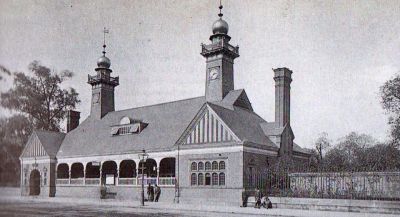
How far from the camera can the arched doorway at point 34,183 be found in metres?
49.6

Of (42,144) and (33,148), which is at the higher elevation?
(42,144)

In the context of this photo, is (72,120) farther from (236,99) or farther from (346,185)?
(346,185)

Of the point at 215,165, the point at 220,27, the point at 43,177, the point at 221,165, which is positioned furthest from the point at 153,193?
the point at 43,177

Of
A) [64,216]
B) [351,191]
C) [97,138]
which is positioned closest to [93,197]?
[97,138]

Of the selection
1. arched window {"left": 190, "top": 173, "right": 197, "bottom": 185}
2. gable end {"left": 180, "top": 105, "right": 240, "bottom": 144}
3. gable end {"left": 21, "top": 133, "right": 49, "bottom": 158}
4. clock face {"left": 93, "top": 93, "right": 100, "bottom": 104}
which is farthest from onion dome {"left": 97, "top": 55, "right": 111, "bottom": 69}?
arched window {"left": 190, "top": 173, "right": 197, "bottom": 185}

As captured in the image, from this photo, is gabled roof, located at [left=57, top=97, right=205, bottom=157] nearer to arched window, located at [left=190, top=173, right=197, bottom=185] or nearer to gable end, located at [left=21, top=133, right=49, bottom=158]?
gable end, located at [left=21, top=133, right=49, bottom=158]

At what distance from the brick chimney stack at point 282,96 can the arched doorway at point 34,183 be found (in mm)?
29360

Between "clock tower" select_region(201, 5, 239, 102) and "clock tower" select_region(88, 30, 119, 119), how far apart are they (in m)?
16.9

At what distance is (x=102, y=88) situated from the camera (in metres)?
54.0

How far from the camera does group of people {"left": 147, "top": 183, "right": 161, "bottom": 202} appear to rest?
3591cm

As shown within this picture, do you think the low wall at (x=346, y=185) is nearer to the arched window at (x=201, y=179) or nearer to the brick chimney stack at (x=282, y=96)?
the arched window at (x=201, y=179)

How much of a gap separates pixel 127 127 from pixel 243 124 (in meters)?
13.9

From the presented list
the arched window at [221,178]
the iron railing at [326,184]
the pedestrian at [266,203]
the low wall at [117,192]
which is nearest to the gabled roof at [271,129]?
the iron railing at [326,184]

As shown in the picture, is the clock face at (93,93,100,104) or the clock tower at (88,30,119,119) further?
the clock face at (93,93,100,104)
